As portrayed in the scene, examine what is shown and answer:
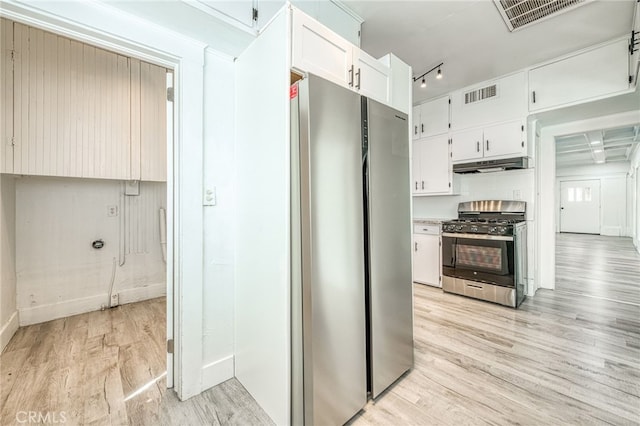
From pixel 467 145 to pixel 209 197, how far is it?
11.6 feet

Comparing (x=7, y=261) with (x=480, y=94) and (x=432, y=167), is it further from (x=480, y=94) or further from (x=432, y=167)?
(x=480, y=94)

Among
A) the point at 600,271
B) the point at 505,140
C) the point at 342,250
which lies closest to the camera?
the point at 342,250

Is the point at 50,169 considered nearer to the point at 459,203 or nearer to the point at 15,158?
the point at 15,158

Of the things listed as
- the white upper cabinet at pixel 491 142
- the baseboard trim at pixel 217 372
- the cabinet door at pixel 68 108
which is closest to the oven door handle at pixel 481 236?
the white upper cabinet at pixel 491 142

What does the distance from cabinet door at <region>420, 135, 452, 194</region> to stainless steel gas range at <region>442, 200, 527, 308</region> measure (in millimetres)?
Result: 713

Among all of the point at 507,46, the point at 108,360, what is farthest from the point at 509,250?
the point at 108,360

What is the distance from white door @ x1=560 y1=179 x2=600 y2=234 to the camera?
968 centimetres

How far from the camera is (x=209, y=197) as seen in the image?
68.2 inches

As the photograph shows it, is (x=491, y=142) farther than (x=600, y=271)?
No

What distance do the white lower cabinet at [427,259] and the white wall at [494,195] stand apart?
77 cm

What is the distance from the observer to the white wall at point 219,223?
5.66ft

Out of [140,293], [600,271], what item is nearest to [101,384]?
[140,293]

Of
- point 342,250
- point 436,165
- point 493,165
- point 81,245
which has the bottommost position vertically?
point 81,245

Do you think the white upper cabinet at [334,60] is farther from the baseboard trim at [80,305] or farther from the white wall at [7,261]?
the baseboard trim at [80,305]
